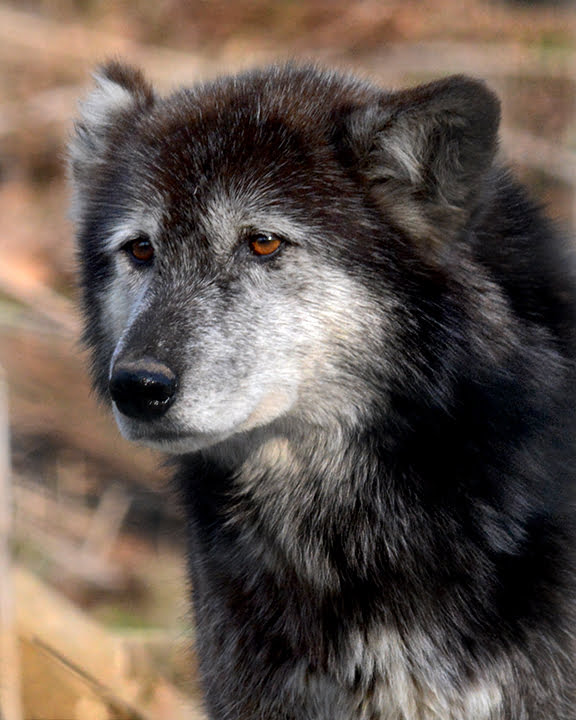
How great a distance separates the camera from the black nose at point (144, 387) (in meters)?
2.76

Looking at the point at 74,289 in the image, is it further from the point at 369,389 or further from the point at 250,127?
the point at 369,389

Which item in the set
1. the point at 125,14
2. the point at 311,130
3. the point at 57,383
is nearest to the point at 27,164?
the point at 125,14

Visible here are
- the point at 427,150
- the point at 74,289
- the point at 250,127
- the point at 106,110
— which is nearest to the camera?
the point at 427,150

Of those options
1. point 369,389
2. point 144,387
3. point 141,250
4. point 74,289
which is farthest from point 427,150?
point 74,289

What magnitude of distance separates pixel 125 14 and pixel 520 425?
9207mm

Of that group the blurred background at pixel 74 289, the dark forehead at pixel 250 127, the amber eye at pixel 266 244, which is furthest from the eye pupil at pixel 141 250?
the blurred background at pixel 74 289

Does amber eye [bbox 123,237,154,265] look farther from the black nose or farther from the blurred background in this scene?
the blurred background

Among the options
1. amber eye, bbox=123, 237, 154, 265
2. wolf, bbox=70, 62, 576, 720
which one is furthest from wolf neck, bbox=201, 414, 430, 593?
amber eye, bbox=123, 237, 154, 265

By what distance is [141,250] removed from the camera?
3166 mm

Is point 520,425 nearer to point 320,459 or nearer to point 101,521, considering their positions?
point 320,459

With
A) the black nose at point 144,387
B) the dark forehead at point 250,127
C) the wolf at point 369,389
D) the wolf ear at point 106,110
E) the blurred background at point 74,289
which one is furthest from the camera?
the blurred background at point 74,289

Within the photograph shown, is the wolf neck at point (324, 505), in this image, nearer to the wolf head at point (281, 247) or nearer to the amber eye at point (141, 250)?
the wolf head at point (281, 247)

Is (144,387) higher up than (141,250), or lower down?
lower down

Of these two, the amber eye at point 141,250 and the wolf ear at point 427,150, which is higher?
the wolf ear at point 427,150
